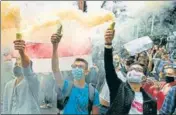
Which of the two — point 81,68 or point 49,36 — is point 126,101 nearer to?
point 81,68

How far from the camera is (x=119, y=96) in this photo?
3.52m

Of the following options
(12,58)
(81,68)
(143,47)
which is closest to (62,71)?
(81,68)

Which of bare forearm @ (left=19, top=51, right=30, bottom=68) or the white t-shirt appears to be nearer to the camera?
the white t-shirt

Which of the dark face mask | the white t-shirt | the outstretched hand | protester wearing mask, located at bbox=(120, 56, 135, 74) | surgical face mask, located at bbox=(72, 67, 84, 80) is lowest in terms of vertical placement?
the white t-shirt

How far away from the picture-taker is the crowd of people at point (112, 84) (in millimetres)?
3482

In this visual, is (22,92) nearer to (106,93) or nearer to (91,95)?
(91,95)

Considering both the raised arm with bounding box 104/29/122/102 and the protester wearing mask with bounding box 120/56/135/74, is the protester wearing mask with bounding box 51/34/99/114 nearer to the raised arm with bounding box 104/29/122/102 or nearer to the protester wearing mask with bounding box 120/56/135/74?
the raised arm with bounding box 104/29/122/102

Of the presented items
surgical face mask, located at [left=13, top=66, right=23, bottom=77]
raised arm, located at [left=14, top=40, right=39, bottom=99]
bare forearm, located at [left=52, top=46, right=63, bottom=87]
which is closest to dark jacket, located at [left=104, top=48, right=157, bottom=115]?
bare forearm, located at [left=52, top=46, right=63, bottom=87]

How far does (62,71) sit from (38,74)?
0.20 m

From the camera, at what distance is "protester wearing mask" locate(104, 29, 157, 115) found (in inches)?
137

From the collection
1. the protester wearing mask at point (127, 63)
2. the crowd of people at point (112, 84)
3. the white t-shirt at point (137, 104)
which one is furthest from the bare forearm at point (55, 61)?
the white t-shirt at point (137, 104)

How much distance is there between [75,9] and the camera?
11.6 feet

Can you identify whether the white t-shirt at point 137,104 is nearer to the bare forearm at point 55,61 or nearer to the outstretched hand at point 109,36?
the outstretched hand at point 109,36

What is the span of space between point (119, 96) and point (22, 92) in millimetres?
771
